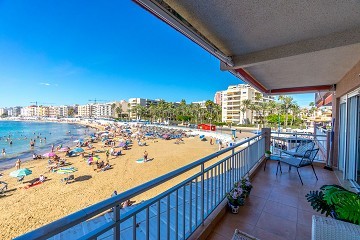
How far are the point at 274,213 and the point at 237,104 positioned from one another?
51362 millimetres

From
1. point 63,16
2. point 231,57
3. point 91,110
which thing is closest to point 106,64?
point 63,16

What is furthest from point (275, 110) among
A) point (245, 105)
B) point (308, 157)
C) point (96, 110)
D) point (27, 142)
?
point (96, 110)

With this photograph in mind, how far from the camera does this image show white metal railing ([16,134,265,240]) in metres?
0.81

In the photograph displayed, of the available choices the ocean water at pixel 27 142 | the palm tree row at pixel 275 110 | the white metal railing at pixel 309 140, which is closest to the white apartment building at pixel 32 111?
the ocean water at pixel 27 142

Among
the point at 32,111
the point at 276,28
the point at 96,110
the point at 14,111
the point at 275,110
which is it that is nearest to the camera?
the point at 276,28

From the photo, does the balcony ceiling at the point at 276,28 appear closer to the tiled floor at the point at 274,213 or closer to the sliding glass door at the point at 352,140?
the sliding glass door at the point at 352,140

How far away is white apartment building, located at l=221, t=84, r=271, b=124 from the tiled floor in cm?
4594

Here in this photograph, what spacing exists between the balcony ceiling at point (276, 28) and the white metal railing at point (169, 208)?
4.93 ft

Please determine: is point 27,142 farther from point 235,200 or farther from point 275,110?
point 275,110

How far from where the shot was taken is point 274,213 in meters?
2.56

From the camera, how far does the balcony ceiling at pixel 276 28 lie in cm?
160

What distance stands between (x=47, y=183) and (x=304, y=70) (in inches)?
501

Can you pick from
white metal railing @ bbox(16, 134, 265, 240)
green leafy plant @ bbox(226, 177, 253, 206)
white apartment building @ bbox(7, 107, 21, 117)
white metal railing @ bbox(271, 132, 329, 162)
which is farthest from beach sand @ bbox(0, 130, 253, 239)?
white apartment building @ bbox(7, 107, 21, 117)

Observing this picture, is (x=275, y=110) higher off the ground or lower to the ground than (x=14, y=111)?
lower
